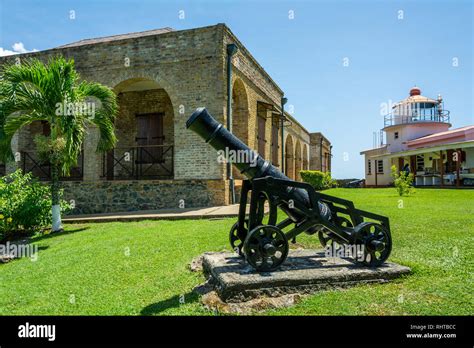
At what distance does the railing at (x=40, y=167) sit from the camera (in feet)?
44.6

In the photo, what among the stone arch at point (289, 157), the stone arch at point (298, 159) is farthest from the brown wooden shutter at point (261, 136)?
the stone arch at point (298, 159)

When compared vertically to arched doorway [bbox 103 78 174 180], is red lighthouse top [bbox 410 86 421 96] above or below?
above

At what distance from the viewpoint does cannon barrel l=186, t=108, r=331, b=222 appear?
3811mm

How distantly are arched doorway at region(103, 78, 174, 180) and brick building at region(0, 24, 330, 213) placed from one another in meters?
0.04

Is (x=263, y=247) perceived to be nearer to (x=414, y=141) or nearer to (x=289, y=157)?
(x=289, y=157)

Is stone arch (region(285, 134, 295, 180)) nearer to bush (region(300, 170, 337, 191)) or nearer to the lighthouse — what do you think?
bush (region(300, 170, 337, 191))

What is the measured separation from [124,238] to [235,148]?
399 cm

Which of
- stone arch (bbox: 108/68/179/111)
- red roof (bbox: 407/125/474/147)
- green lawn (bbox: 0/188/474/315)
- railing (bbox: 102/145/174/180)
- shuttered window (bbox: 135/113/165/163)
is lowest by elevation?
green lawn (bbox: 0/188/474/315)

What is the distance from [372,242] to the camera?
12.8 feet

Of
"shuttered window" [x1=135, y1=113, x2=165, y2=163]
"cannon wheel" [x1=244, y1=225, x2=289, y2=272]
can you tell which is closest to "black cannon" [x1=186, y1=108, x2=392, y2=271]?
"cannon wheel" [x1=244, y1=225, x2=289, y2=272]

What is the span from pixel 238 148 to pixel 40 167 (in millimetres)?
12466

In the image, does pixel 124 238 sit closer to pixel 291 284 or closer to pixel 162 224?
pixel 162 224
